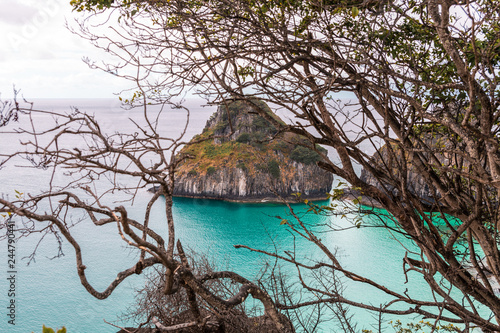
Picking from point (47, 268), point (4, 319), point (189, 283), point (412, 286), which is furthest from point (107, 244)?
point (189, 283)

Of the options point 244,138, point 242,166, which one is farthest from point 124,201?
point 244,138

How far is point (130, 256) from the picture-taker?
2436cm

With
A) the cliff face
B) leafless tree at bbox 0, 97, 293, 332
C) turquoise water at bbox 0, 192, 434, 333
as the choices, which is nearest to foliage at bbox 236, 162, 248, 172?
the cliff face

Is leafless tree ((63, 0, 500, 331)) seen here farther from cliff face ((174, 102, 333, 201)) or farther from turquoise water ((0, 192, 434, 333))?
cliff face ((174, 102, 333, 201))

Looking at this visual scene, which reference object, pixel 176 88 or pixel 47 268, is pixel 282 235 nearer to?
pixel 47 268

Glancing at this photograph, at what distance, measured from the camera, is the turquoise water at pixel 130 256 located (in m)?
19.3

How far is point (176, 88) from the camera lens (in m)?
3.81

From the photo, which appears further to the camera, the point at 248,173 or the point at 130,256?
the point at 248,173

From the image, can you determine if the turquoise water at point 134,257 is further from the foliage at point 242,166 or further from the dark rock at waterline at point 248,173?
the foliage at point 242,166

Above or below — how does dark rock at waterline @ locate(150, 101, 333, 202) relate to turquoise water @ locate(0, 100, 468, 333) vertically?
above

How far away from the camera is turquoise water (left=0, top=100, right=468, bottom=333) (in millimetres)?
19281

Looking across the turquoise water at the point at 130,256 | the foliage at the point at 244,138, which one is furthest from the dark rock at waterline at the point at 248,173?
the turquoise water at the point at 130,256

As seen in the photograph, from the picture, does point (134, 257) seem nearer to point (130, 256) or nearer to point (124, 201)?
point (130, 256)

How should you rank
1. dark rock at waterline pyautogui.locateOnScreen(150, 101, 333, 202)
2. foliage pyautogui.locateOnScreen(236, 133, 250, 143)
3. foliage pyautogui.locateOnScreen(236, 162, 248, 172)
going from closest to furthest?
foliage pyautogui.locateOnScreen(236, 162, 248, 172) → dark rock at waterline pyautogui.locateOnScreen(150, 101, 333, 202) → foliage pyautogui.locateOnScreen(236, 133, 250, 143)
